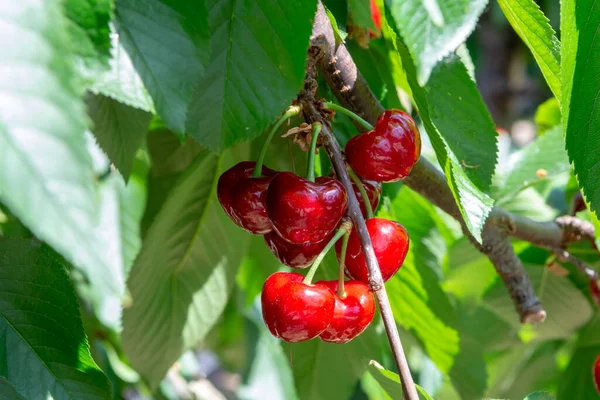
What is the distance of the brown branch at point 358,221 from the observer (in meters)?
0.54

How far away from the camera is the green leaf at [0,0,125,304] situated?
0.31m

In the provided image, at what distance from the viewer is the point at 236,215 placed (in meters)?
0.64

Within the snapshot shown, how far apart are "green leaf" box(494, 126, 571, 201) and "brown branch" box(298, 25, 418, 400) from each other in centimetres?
60

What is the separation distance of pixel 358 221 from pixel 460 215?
309mm

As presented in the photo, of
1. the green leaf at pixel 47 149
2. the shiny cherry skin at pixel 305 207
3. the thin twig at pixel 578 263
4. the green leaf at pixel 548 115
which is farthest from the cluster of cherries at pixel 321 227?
the green leaf at pixel 548 115

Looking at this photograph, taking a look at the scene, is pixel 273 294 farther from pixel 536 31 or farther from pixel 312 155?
pixel 536 31

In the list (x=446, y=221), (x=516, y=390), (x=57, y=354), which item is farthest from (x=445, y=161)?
(x=516, y=390)

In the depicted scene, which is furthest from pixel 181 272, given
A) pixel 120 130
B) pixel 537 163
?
pixel 537 163

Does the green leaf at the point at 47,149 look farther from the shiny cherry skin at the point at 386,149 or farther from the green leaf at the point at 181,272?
the green leaf at the point at 181,272

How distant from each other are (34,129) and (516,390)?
4.84 feet

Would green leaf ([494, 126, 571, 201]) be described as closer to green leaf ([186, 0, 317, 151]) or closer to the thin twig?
the thin twig

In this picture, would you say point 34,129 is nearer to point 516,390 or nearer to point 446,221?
point 446,221

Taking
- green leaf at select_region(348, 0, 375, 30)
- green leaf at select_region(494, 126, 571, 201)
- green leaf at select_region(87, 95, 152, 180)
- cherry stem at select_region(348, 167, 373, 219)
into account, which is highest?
green leaf at select_region(348, 0, 375, 30)

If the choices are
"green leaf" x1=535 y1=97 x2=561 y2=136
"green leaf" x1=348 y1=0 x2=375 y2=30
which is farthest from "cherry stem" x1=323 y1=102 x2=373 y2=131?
"green leaf" x1=535 y1=97 x2=561 y2=136
